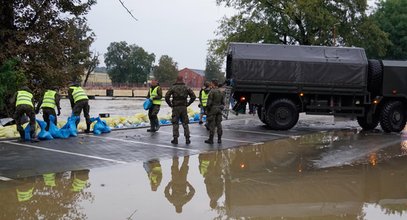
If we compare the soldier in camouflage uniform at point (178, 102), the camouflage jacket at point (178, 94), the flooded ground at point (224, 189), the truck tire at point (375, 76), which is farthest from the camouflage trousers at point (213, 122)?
the truck tire at point (375, 76)

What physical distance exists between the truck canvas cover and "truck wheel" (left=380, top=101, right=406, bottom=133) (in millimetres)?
1191

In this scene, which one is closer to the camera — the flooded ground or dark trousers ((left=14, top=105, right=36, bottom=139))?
the flooded ground

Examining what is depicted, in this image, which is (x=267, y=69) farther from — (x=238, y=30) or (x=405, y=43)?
(x=405, y=43)

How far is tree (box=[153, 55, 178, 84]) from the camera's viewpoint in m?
90.9

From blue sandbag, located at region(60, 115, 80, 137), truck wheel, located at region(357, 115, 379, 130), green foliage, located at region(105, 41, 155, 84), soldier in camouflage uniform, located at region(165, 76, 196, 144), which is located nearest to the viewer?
soldier in camouflage uniform, located at region(165, 76, 196, 144)

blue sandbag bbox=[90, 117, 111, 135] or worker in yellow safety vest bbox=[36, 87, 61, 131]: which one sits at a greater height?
worker in yellow safety vest bbox=[36, 87, 61, 131]

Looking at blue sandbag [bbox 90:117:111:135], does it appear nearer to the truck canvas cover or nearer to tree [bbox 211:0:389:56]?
the truck canvas cover

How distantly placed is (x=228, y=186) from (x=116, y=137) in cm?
581

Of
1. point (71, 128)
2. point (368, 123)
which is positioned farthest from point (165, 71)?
point (71, 128)

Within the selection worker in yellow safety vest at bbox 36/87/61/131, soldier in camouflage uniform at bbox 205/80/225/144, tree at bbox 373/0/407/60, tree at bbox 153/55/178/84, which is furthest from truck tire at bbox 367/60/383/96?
tree at bbox 153/55/178/84

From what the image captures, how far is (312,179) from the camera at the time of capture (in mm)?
7820

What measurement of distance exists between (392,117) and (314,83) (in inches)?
112

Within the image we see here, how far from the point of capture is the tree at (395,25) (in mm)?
45219

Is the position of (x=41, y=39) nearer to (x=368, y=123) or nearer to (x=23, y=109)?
(x=23, y=109)
